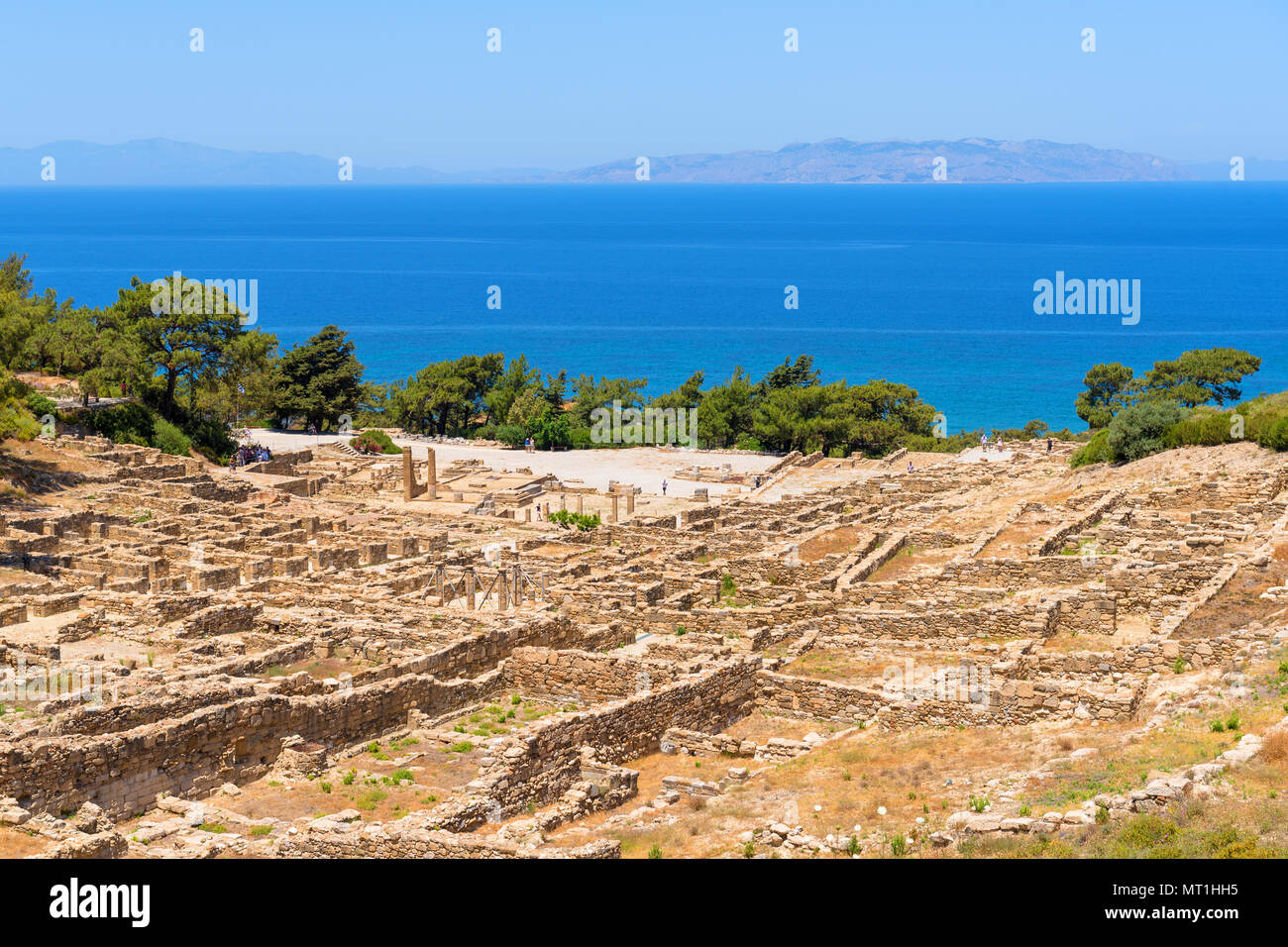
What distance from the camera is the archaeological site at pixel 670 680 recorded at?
536 inches

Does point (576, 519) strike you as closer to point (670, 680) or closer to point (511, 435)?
point (670, 680)

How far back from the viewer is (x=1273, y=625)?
64.9 ft

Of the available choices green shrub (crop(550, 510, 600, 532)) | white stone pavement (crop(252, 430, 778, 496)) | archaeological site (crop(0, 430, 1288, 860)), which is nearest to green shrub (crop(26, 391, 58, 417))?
white stone pavement (crop(252, 430, 778, 496))

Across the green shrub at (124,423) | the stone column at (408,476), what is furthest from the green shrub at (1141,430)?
the green shrub at (124,423)

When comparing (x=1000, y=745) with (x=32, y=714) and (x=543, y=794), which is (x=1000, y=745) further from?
(x=32, y=714)

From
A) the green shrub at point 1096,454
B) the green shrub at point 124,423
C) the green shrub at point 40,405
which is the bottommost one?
the green shrub at point 1096,454

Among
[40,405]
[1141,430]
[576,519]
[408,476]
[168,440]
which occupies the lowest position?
[576,519]

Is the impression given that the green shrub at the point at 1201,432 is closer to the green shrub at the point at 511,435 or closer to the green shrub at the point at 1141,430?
the green shrub at the point at 1141,430

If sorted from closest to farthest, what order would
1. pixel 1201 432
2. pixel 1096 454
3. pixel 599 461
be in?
A: pixel 1201 432 → pixel 1096 454 → pixel 599 461

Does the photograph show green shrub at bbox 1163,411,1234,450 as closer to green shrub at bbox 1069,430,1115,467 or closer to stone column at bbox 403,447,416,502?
green shrub at bbox 1069,430,1115,467

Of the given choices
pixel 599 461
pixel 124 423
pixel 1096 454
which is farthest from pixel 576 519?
pixel 124 423

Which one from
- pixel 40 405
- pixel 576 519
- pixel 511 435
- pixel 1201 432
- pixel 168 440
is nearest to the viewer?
pixel 1201 432

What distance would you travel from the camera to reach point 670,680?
67.2 feet
